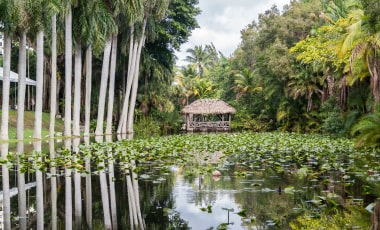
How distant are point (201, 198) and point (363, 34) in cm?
1268

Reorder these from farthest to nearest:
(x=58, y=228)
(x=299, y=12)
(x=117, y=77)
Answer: (x=117, y=77), (x=299, y=12), (x=58, y=228)

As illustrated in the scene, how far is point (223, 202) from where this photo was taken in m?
6.19

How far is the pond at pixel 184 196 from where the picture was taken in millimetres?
5074

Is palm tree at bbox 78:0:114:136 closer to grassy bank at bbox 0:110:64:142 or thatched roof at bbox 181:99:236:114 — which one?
grassy bank at bbox 0:110:64:142

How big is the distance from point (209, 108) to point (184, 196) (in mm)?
40739

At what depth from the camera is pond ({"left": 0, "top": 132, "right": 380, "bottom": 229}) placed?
5.07m

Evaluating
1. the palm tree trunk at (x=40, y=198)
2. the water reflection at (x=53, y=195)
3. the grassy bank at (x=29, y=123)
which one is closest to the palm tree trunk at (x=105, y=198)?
the water reflection at (x=53, y=195)

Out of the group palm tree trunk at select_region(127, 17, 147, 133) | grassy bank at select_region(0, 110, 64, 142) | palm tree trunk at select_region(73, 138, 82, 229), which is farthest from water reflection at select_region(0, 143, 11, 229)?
palm tree trunk at select_region(127, 17, 147, 133)

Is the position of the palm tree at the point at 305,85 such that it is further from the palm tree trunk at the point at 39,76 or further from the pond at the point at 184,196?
the pond at the point at 184,196

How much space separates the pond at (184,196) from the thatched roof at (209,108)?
36.5 m

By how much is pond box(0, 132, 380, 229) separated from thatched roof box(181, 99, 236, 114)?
36482mm

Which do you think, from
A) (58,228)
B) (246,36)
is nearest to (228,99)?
(246,36)

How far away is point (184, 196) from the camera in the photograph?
21.9 feet

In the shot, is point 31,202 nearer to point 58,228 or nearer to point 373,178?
point 58,228
